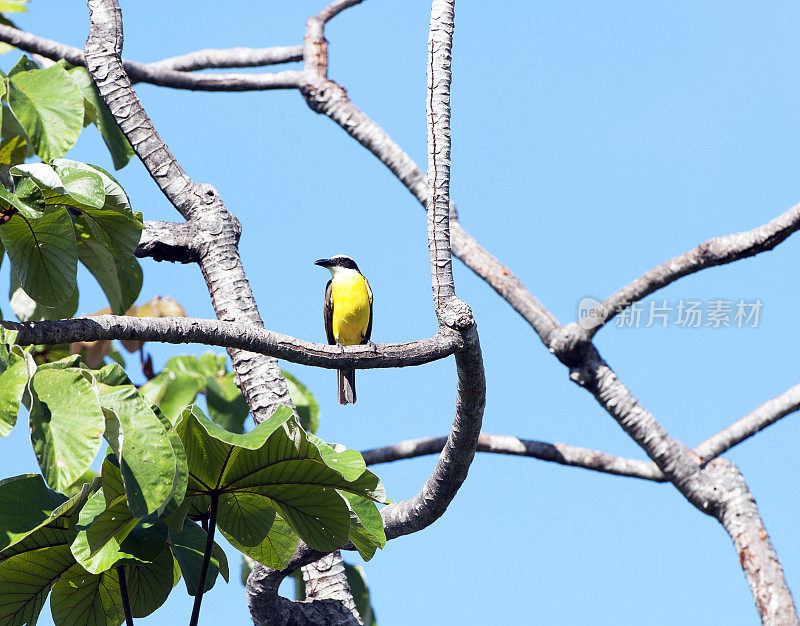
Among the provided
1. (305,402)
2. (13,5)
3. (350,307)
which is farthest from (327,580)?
(350,307)

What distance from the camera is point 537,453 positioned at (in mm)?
5043

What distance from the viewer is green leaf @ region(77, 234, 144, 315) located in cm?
352

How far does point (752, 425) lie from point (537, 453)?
1297 millimetres

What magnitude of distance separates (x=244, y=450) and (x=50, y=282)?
3.43 feet

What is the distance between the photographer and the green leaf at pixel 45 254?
262 centimetres

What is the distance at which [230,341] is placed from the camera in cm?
275

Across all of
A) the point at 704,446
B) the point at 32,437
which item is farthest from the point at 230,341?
the point at 704,446

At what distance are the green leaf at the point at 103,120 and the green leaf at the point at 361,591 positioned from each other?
2641 mm

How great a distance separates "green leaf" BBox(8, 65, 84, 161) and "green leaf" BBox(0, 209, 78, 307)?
0.61 meters

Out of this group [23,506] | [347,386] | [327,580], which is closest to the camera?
[23,506]

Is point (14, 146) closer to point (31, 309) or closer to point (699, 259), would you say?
point (31, 309)

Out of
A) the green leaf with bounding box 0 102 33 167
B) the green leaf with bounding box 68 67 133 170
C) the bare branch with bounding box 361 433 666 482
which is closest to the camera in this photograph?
the green leaf with bounding box 0 102 33 167

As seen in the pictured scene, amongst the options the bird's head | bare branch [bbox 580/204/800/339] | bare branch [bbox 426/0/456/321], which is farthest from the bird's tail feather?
bare branch [bbox 426/0/456/321]

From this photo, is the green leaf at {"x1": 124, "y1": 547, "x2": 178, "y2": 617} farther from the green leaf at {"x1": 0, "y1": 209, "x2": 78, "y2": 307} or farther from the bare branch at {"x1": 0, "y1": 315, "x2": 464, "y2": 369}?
the green leaf at {"x1": 0, "y1": 209, "x2": 78, "y2": 307}
